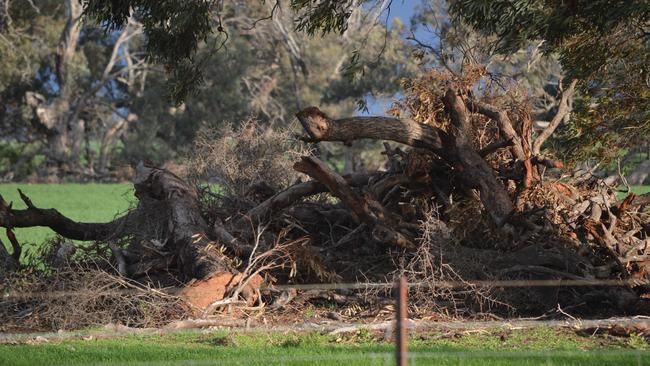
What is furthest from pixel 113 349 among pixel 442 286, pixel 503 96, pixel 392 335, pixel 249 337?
pixel 503 96

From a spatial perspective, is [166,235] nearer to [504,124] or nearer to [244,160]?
[244,160]

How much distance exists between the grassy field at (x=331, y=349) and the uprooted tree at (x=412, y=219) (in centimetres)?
146

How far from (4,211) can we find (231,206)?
3.38 meters

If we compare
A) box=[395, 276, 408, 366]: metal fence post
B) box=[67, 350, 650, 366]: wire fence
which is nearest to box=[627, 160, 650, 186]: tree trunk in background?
box=[67, 350, 650, 366]: wire fence

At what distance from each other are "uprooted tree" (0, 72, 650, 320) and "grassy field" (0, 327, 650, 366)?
146 centimetres

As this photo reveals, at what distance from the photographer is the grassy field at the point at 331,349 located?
881 cm

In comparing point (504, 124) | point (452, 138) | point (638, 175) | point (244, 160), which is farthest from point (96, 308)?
point (638, 175)

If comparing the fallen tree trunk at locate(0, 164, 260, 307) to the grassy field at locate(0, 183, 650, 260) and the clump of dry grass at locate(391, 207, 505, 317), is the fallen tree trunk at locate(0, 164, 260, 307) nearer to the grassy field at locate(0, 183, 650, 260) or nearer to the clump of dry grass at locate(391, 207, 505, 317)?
the clump of dry grass at locate(391, 207, 505, 317)

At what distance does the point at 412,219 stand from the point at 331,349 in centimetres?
468

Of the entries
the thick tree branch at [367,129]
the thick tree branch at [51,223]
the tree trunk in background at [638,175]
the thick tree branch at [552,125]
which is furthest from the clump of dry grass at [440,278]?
the tree trunk in background at [638,175]

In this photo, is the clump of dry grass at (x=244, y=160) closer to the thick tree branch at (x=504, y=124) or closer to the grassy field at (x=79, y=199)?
the thick tree branch at (x=504, y=124)

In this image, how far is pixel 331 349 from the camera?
9.60 metres

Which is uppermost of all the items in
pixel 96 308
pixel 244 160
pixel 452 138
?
pixel 244 160

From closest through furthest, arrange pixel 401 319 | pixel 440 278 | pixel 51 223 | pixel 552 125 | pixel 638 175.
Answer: pixel 401 319 → pixel 440 278 → pixel 552 125 → pixel 51 223 → pixel 638 175
